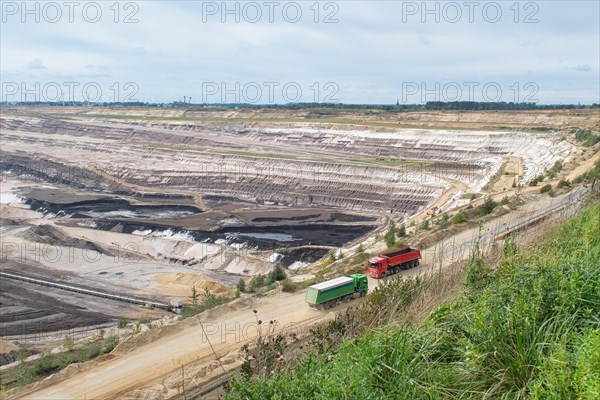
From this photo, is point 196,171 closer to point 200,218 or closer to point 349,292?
point 200,218

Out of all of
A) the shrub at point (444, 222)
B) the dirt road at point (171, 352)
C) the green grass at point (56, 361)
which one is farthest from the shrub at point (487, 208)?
the green grass at point (56, 361)

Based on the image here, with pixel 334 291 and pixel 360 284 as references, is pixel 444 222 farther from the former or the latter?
pixel 334 291

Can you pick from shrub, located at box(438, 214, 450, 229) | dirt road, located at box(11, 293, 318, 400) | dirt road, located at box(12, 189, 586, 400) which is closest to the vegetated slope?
dirt road, located at box(12, 189, 586, 400)

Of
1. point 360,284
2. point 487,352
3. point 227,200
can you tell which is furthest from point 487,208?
point 227,200

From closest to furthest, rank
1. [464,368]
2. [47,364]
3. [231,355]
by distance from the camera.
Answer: [464,368] → [231,355] → [47,364]

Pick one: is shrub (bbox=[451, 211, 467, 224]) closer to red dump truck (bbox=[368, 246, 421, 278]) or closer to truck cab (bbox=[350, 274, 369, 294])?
red dump truck (bbox=[368, 246, 421, 278])

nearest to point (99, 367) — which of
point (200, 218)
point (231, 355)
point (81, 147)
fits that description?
point (231, 355)

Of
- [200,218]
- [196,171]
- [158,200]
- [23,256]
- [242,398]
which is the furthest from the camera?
[196,171]
